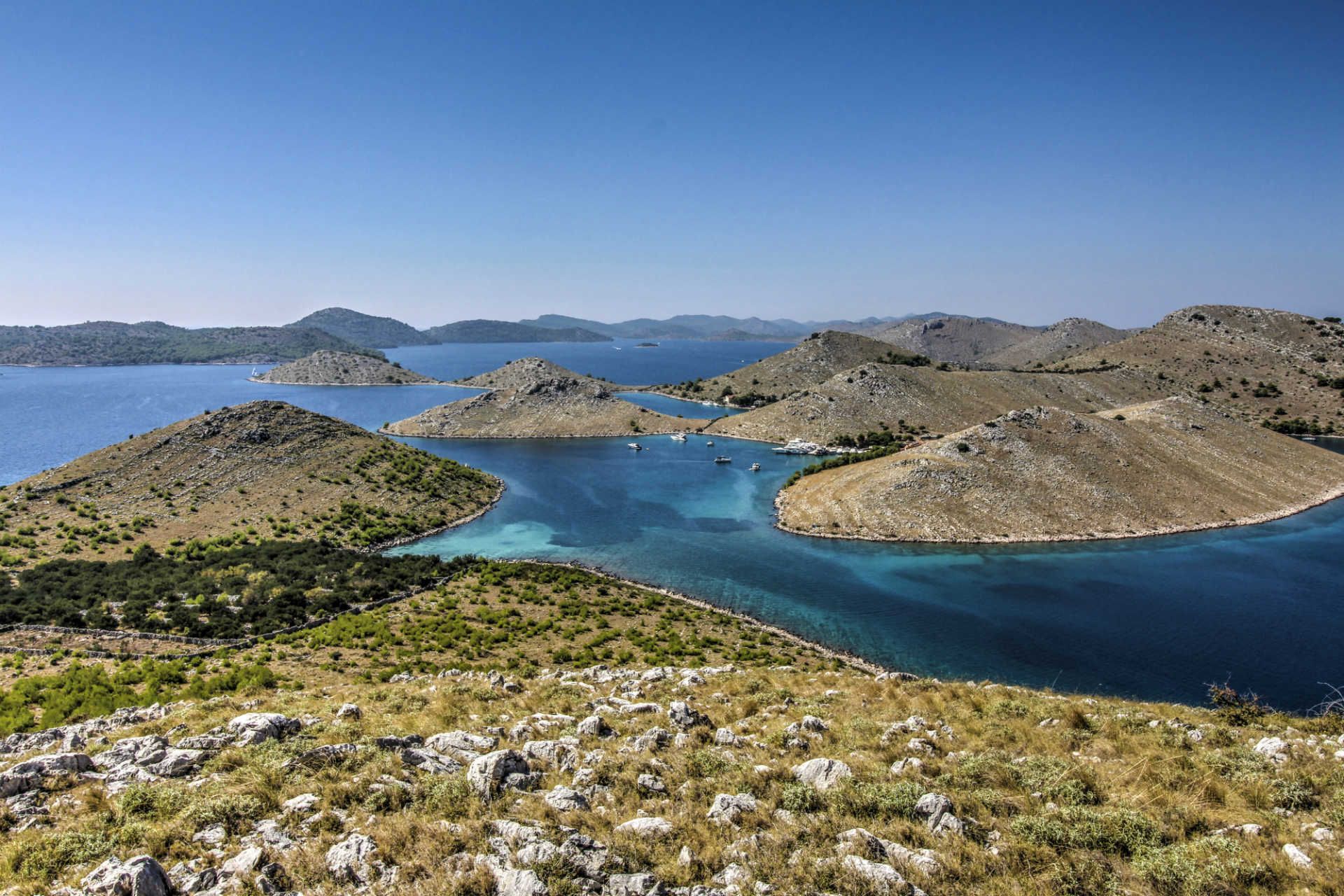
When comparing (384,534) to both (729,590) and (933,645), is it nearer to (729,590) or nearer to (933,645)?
(729,590)

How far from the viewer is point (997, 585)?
57.3 m

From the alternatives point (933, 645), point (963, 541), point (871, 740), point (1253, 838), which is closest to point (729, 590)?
point (933, 645)

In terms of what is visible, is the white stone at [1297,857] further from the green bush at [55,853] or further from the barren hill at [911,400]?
the barren hill at [911,400]

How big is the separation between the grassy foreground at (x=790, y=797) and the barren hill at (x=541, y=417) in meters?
127

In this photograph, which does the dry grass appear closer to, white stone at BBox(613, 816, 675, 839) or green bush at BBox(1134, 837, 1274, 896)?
green bush at BBox(1134, 837, 1274, 896)

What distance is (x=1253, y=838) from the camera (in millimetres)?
12070

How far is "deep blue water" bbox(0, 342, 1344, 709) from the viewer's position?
42.1 meters

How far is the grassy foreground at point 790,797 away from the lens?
37.8 ft

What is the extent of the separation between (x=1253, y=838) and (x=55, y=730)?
32561 mm

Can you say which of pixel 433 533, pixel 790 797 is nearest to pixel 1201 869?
pixel 790 797

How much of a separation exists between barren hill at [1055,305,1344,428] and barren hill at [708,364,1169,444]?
697 inches

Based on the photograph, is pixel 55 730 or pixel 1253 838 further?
pixel 55 730

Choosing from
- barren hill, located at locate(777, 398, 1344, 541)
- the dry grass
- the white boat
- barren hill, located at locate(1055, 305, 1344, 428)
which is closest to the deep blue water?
barren hill, located at locate(777, 398, 1344, 541)

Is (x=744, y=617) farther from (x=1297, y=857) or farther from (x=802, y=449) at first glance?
(x=802, y=449)
